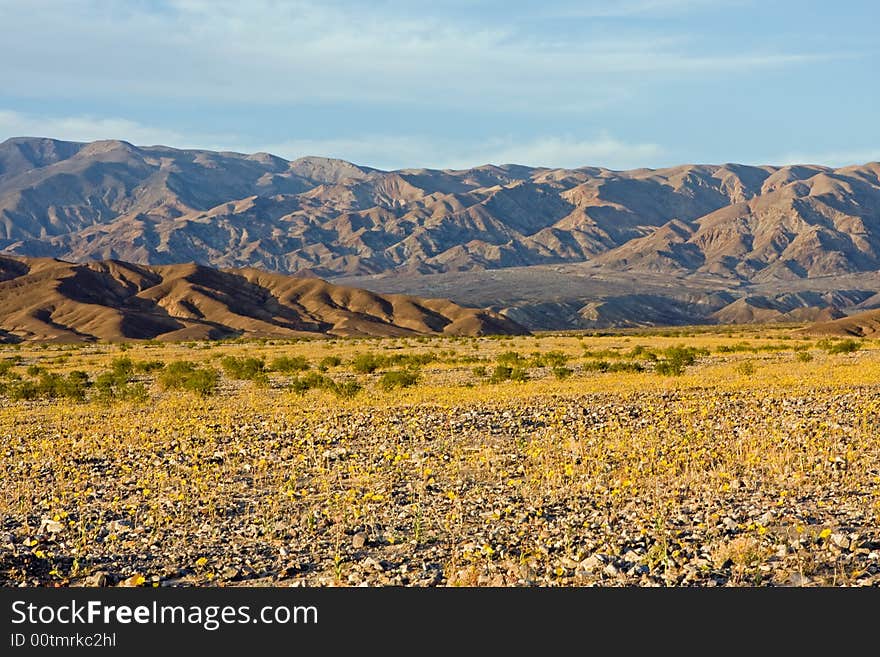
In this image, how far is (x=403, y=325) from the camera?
570 feet

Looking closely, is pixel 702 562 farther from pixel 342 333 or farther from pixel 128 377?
pixel 342 333

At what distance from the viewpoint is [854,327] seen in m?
119

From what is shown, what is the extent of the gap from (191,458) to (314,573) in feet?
27.1

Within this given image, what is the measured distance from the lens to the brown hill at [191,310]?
150m

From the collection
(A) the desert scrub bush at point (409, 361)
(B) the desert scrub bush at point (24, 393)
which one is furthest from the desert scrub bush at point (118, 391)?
(A) the desert scrub bush at point (409, 361)

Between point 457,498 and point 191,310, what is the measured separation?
167m

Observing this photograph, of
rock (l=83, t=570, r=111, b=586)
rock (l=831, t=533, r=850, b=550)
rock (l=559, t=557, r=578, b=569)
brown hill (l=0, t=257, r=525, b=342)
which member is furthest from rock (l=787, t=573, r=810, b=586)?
brown hill (l=0, t=257, r=525, b=342)

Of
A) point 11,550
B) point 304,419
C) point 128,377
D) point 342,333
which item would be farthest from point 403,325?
point 11,550

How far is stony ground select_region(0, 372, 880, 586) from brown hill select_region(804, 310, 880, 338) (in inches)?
3945

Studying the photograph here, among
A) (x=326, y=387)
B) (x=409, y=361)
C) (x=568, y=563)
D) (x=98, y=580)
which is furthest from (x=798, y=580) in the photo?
(x=409, y=361)

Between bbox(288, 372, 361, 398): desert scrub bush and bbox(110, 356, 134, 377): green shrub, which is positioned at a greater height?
bbox(288, 372, 361, 398): desert scrub bush

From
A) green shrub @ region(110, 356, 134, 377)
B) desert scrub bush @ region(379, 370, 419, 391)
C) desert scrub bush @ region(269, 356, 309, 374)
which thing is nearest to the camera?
desert scrub bush @ region(379, 370, 419, 391)

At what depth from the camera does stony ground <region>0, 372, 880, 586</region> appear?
10.1 metres

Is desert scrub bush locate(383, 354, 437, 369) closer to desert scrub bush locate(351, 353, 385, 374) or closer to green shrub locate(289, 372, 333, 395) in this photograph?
desert scrub bush locate(351, 353, 385, 374)
